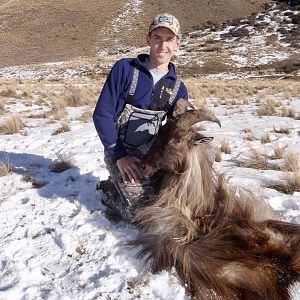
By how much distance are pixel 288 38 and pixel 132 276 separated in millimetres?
40072

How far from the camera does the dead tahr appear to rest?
297cm

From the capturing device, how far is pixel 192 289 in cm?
304

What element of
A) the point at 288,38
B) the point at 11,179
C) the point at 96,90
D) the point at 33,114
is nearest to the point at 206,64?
the point at 288,38

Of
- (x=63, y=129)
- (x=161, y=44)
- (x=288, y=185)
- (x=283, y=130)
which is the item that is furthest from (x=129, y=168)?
(x=283, y=130)

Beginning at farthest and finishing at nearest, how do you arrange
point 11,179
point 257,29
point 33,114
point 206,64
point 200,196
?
1. point 257,29
2. point 206,64
3. point 33,114
4. point 11,179
5. point 200,196

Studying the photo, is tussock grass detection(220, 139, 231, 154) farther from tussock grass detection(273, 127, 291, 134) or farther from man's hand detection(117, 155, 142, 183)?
man's hand detection(117, 155, 142, 183)

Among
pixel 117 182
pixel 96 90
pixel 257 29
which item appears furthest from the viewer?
pixel 257 29

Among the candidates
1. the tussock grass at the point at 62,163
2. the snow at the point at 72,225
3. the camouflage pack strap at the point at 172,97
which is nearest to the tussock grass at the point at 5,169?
the snow at the point at 72,225

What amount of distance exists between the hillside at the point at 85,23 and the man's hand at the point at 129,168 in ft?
136

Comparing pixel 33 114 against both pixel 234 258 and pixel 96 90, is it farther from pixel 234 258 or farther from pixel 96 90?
pixel 234 258

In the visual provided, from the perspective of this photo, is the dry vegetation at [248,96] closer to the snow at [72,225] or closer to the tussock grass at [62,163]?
the snow at [72,225]

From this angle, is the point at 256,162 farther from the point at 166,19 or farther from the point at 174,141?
the point at 166,19

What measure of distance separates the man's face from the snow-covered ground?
62.9 inches

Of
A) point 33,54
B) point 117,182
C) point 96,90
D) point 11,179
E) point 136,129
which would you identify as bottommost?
point 33,54
